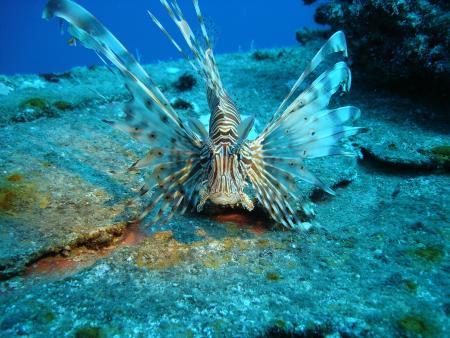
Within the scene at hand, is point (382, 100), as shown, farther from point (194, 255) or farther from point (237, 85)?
point (194, 255)

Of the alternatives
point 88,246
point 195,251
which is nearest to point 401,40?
point 195,251

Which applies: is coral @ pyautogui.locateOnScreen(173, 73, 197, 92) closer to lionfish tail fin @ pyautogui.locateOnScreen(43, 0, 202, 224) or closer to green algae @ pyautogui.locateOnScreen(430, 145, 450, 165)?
lionfish tail fin @ pyautogui.locateOnScreen(43, 0, 202, 224)

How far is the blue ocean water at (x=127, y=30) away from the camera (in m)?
66.1

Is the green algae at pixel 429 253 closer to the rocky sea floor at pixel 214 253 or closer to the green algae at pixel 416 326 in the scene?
the rocky sea floor at pixel 214 253

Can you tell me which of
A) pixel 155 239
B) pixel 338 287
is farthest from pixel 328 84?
pixel 155 239

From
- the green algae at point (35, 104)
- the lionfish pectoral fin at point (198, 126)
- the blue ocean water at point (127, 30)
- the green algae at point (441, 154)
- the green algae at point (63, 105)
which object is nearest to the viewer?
the lionfish pectoral fin at point (198, 126)

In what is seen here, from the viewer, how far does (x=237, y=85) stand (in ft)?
26.3

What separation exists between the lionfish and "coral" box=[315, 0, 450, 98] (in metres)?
2.49

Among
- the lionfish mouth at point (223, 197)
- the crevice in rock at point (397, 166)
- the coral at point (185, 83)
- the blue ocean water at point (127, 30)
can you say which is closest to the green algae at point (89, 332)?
the lionfish mouth at point (223, 197)

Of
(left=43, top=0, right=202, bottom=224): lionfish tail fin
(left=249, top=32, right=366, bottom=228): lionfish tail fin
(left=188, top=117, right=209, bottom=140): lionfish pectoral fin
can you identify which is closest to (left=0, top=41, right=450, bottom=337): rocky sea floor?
(left=43, top=0, right=202, bottom=224): lionfish tail fin

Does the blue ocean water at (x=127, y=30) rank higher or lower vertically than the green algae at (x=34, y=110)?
higher

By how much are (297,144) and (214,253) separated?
1.40m

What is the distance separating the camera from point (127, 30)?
95.8m

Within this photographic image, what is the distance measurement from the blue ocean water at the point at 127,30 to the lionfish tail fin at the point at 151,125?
54963mm
